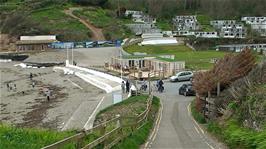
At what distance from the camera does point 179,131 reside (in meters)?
21.0

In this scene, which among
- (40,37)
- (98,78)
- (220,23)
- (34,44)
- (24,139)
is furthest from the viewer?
(220,23)

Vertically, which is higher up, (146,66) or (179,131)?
(179,131)

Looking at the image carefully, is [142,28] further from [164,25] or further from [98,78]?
[98,78]

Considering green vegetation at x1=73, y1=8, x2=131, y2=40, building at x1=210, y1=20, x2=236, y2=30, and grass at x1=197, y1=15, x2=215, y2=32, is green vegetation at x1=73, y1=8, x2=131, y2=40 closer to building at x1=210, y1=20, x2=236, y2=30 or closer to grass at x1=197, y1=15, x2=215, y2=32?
grass at x1=197, y1=15, x2=215, y2=32

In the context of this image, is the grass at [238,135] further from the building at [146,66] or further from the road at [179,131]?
the building at [146,66]

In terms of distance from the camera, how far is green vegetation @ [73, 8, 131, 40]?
122 metres

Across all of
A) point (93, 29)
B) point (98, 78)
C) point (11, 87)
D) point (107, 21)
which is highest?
point (107, 21)

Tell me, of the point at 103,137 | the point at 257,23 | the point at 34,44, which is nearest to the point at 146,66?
the point at 103,137

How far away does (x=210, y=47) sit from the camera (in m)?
108

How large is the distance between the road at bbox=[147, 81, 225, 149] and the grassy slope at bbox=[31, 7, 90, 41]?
8553cm

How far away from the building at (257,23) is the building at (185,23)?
15.7 m

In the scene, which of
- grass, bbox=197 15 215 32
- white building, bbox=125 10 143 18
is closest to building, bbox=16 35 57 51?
white building, bbox=125 10 143 18

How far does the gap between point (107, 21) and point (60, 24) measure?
508 inches

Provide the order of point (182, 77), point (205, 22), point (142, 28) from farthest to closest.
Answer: point (205, 22)
point (142, 28)
point (182, 77)
